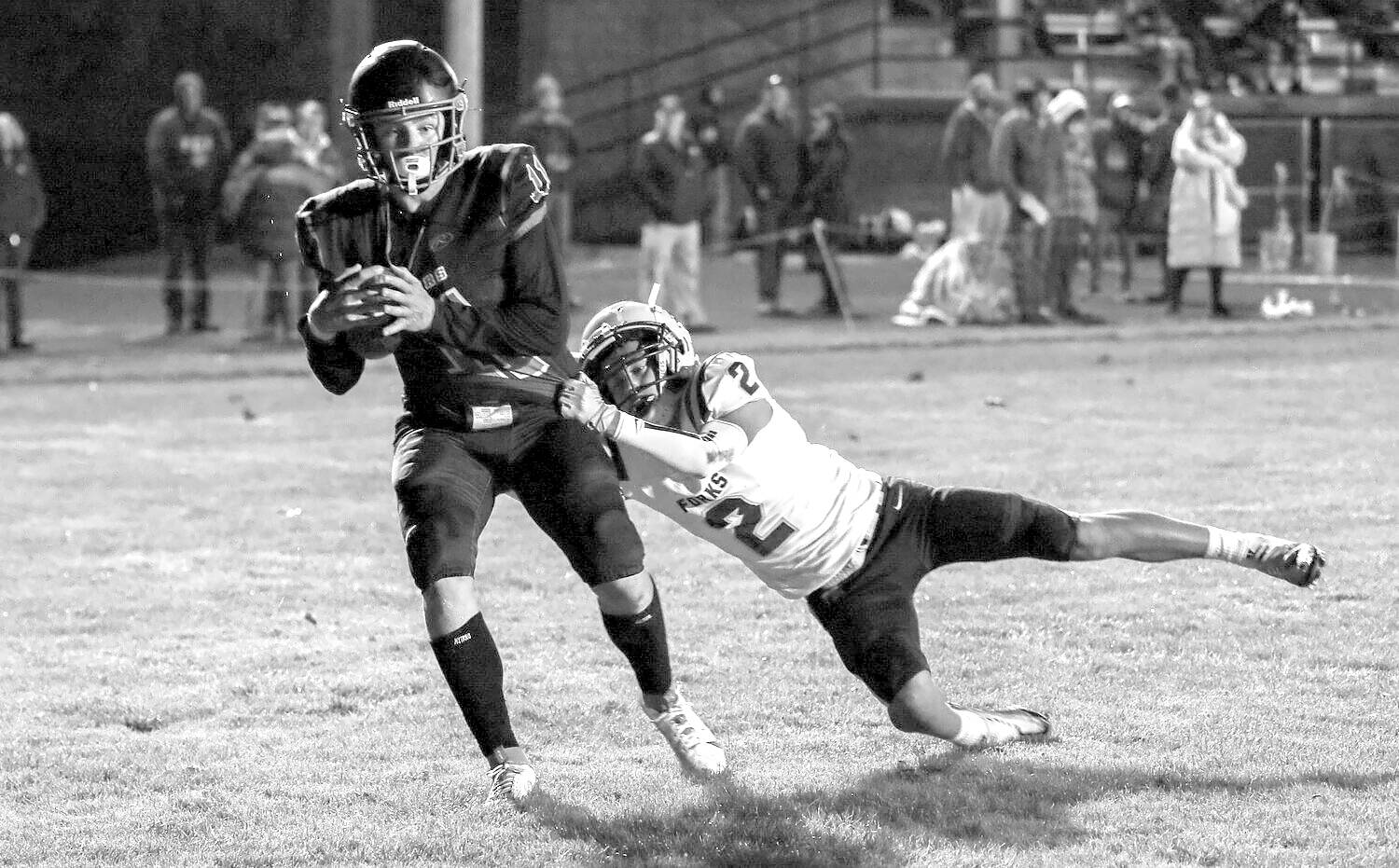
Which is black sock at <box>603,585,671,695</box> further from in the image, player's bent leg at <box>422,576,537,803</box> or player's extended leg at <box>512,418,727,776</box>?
player's bent leg at <box>422,576,537,803</box>

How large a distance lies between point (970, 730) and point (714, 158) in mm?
18643

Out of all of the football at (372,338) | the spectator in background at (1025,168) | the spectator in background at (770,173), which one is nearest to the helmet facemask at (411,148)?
the football at (372,338)

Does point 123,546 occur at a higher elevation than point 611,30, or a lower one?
lower

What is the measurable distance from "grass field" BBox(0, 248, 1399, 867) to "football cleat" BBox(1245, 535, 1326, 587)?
434 millimetres

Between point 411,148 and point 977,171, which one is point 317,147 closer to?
point 977,171

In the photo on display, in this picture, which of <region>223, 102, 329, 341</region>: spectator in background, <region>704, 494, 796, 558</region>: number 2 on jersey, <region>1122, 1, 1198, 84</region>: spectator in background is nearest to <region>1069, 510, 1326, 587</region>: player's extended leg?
<region>704, 494, 796, 558</region>: number 2 on jersey

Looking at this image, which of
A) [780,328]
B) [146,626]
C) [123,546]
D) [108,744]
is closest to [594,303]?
[780,328]

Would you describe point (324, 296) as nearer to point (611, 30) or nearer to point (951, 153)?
point (951, 153)

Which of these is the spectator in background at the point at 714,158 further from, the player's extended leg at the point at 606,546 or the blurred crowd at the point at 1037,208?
the player's extended leg at the point at 606,546

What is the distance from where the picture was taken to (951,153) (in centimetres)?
1727

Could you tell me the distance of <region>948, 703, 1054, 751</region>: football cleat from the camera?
17.0 ft

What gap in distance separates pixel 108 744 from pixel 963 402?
759 centimetres

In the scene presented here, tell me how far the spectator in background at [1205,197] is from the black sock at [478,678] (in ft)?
44.6

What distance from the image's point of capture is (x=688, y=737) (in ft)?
16.5
